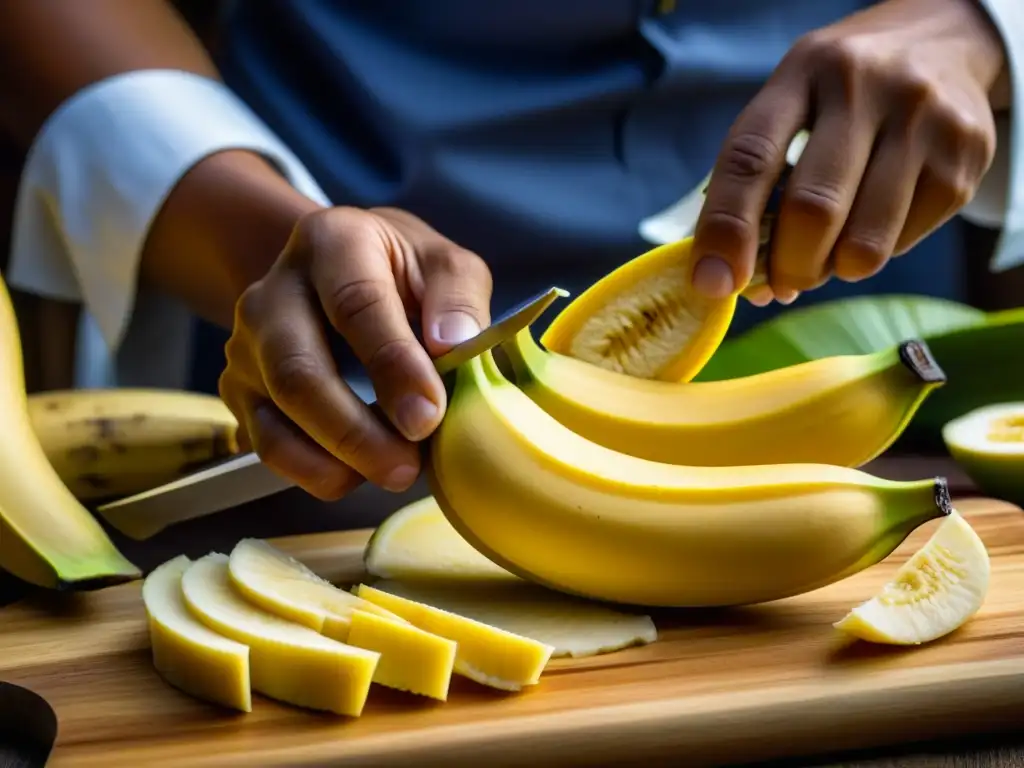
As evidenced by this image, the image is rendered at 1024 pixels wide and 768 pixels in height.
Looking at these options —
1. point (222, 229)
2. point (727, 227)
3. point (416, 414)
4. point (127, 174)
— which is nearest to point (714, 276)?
point (727, 227)

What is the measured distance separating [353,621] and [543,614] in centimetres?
16

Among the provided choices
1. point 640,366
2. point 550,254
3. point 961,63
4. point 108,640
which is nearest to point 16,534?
point 108,640

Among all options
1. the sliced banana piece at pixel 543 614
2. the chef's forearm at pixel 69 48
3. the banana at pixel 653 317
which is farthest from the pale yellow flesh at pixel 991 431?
the chef's forearm at pixel 69 48

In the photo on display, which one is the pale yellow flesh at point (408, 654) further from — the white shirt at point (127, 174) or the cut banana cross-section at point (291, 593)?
the white shirt at point (127, 174)

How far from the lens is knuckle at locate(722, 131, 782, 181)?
961mm

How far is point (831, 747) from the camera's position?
30.5 inches

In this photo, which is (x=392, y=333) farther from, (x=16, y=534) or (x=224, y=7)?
(x=224, y=7)

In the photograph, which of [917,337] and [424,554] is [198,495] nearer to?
[424,554]

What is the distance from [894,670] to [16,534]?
0.67 metres

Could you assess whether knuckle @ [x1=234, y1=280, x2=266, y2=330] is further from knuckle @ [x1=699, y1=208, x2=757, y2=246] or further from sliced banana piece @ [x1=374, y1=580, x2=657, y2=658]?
knuckle @ [x1=699, y1=208, x2=757, y2=246]

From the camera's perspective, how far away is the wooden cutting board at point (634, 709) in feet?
2.44

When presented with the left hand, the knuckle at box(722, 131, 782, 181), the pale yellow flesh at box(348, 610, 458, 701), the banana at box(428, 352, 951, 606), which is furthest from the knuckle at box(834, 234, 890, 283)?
the pale yellow flesh at box(348, 610, 458, 701)

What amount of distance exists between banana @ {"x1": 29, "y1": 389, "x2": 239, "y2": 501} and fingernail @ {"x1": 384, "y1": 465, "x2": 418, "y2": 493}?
1.58 feet

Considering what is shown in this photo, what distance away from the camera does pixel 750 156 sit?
0.97 metres
